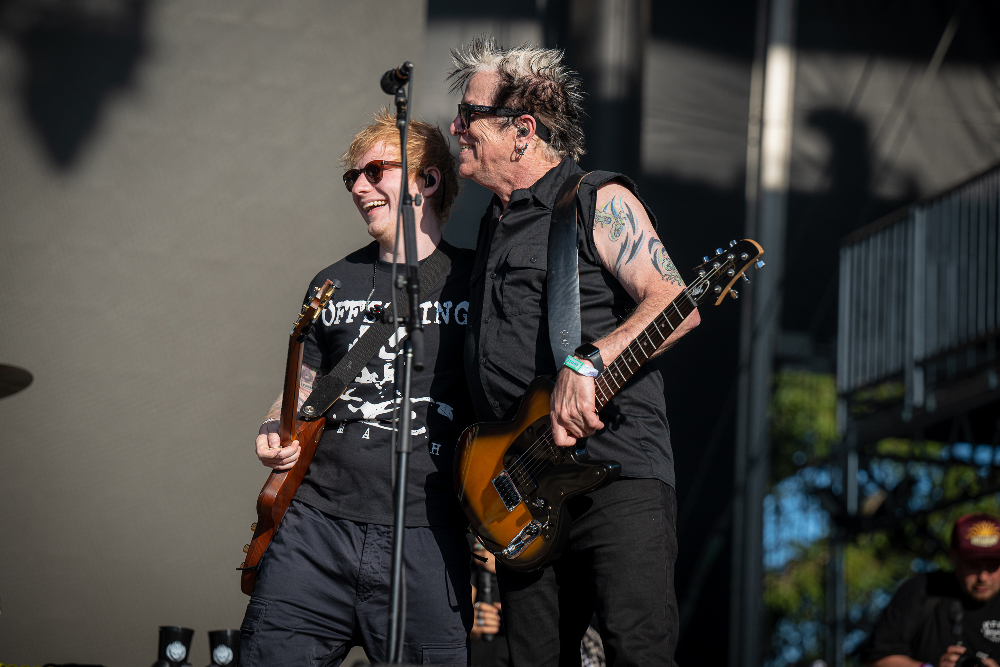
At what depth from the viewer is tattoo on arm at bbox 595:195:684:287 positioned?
102 inches

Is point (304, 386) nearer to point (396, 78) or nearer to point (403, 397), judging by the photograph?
point (403, 397)

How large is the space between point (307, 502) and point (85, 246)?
3506 millimetres

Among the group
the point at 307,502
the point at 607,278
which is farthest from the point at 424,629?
the point at 607,278

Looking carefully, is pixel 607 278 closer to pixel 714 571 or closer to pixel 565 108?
pixel 565 108

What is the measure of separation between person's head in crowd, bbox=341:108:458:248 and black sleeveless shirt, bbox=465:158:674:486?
46cm

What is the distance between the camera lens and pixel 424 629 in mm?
2824

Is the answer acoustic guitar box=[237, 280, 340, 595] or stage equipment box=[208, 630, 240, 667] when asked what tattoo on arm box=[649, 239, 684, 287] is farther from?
stage equipment box=[208, 630, 240, 667]

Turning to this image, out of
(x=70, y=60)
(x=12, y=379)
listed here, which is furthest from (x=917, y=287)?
(x=12, y=379)

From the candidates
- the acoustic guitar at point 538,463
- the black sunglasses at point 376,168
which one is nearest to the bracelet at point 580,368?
the acoustic guitar at point 538,463

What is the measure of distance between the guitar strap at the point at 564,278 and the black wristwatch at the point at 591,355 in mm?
102

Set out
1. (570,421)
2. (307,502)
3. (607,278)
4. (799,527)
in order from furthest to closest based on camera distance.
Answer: (799,527) → (307,502) → (607,278) → (570,421)

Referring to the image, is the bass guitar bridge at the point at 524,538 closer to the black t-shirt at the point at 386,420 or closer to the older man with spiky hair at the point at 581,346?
the older man with spiky hair at the point at 581,346

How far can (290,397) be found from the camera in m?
2.97

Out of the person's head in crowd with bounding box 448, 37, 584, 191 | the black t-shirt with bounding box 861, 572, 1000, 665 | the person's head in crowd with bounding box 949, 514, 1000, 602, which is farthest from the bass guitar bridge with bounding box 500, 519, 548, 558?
the person's head in crowd with bounding box 949, 514, 1000, 602
